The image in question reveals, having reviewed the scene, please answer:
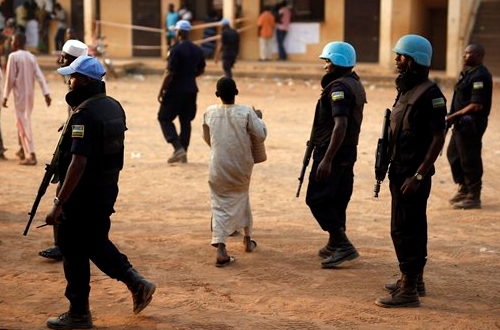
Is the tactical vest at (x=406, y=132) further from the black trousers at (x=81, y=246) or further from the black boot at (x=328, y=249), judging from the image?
the black trousers at (x=81, y=246)

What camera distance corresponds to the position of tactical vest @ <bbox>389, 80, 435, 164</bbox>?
592 cm

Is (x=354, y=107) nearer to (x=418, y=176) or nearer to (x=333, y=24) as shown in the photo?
(x=418, y=176)

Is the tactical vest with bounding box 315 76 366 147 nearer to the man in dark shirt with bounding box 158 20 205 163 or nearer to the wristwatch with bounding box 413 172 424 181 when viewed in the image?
the wristwatch with bounding box 413 172 424 181

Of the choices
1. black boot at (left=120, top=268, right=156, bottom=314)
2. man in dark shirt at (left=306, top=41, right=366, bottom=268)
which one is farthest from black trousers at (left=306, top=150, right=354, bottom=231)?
black boot at (left=120, top=268, right=156, bottom=314)

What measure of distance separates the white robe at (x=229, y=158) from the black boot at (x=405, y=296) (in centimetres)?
155

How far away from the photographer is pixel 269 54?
26203 millimetres

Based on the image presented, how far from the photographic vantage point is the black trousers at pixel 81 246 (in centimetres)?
560

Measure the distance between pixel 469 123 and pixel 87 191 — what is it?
4.89 m

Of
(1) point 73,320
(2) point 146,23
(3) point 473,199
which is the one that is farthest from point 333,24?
(1) point 73,320

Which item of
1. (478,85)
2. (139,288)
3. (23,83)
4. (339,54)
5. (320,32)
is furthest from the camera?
(320,32)

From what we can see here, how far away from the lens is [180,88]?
11695 millimetres

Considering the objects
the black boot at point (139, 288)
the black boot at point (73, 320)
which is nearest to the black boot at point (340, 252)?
the black boot at point (139, 288)

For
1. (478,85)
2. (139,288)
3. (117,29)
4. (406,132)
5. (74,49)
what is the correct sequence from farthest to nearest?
(117,29) → (478,85) → (74,49) → (406,132) → (139,288)

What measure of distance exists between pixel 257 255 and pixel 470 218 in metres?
2.62
